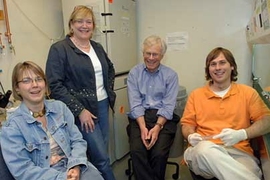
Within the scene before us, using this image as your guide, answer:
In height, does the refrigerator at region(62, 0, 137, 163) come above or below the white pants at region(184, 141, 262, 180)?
above

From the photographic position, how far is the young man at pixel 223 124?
1396mm

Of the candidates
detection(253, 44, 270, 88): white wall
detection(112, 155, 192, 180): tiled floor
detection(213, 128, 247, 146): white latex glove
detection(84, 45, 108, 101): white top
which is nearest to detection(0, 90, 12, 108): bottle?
detection(84, 45, 108, 101): white top

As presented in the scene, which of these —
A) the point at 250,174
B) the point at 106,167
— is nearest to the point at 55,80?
the point at 106,167

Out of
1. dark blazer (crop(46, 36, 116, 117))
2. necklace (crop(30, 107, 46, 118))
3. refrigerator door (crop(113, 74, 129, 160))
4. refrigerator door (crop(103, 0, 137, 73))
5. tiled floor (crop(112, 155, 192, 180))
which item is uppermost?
refrigerator door (crop(103, 0, 137, 73))

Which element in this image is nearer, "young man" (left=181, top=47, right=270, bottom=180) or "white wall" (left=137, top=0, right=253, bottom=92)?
"young man" (left=181, top=47, right=270, bottom=180)

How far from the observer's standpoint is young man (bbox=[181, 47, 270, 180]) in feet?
4.58

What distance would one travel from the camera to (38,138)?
1299 mm

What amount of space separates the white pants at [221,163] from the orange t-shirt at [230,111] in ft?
0.27

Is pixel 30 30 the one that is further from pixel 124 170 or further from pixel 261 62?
pixel 261 62

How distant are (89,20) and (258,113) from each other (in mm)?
1275

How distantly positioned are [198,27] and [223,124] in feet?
4.37

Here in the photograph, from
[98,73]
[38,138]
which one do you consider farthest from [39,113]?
[98,73]

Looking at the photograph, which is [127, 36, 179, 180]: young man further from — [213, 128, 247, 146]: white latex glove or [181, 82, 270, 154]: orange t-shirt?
[213, 128, 247, 146]: white latex glove

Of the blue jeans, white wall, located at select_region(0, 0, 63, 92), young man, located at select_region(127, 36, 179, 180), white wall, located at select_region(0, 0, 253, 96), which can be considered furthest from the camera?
white wall, located at select_region(0, 0, 253, 96)
